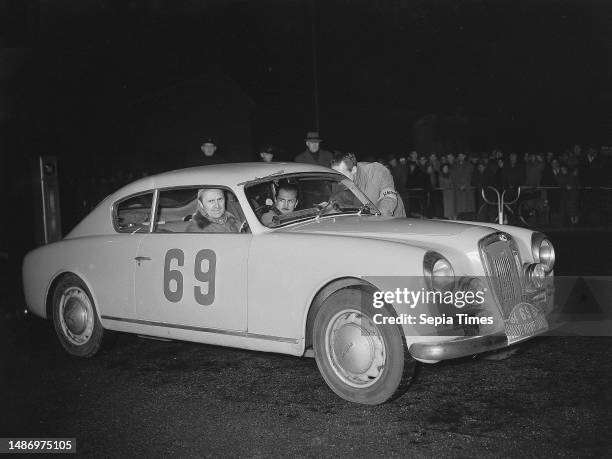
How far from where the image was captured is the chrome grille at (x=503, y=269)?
15.5ft

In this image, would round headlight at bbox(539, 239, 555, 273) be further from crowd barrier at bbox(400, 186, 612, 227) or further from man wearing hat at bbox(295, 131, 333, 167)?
crowd barrier at bbox(400, 186, 612, 227)

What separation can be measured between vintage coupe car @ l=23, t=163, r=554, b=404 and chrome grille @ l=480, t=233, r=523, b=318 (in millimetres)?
12

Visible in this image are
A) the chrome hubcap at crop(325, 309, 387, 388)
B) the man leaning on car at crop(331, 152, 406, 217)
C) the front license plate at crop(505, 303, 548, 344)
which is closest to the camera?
the chrome hubcap at crop(325, 309, 387, 388)

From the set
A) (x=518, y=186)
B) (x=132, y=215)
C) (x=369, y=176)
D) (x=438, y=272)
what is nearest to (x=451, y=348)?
(x=438, y=272)

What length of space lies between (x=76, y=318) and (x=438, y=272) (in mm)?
3280

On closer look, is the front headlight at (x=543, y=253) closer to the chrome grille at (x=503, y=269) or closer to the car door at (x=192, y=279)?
the chrome grille at (x=503, y=269)

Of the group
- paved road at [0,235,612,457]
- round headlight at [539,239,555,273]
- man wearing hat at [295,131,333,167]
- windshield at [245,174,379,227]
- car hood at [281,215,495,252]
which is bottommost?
Result: paved road at [0,235,612,457]

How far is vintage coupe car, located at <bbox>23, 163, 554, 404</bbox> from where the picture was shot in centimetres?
441

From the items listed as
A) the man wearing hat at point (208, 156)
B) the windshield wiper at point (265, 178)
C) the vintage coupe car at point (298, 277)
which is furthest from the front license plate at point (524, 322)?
the man wearing hat at point (208, 156)

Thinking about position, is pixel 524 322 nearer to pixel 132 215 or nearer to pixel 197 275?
pixel 197 275

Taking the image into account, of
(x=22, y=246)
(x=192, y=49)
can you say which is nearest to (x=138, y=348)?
(x=22, y=246)

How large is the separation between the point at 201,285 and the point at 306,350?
938 mm

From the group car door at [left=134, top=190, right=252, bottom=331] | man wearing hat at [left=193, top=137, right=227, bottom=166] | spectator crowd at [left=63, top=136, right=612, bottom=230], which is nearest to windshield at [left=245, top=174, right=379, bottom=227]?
car door at [left=134, top=190, right=252, bottom=331]

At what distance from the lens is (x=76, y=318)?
241 inches
